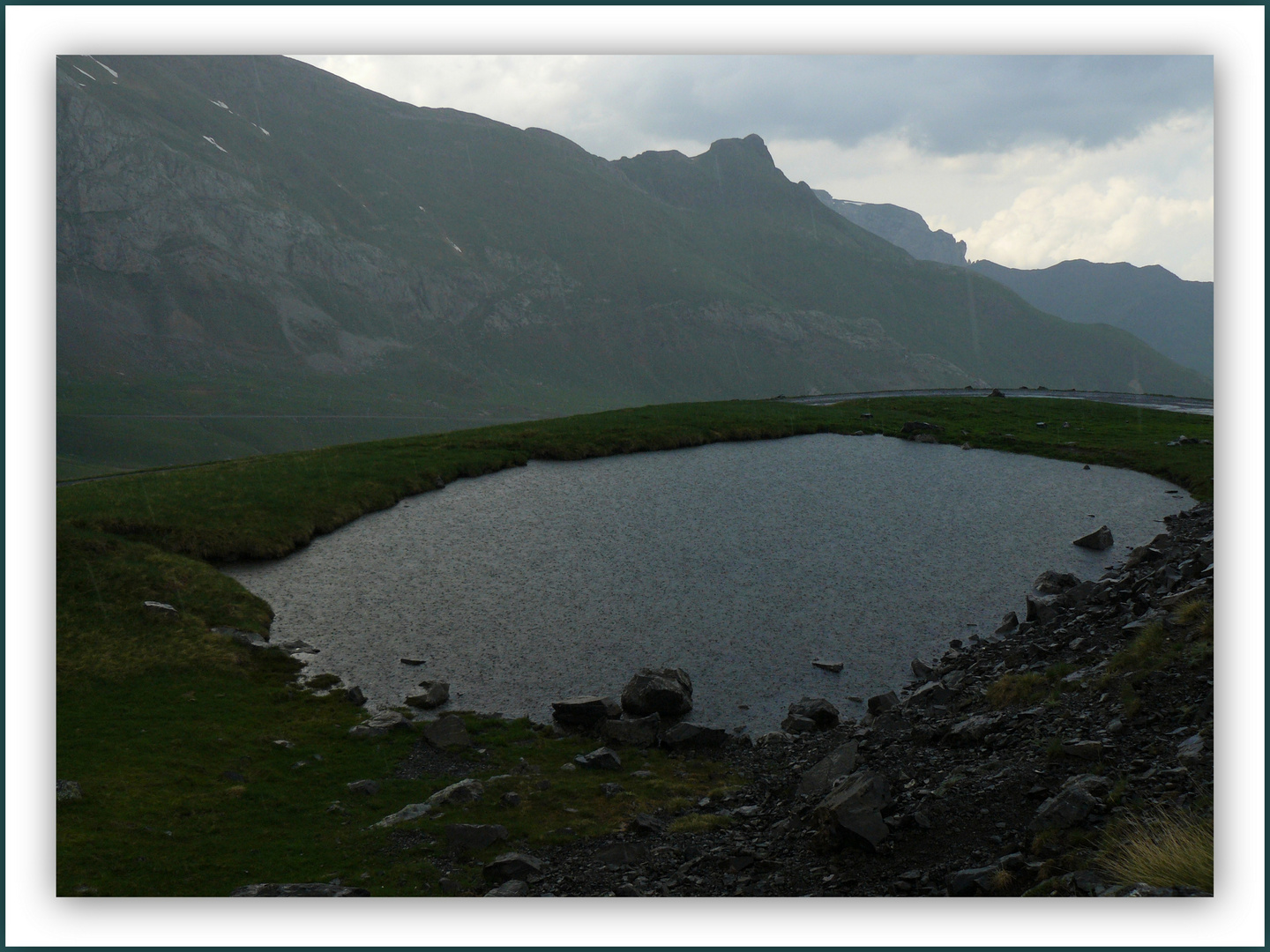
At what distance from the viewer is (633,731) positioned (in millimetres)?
23391

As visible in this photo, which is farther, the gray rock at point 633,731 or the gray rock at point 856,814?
the gray rock at point 633,731

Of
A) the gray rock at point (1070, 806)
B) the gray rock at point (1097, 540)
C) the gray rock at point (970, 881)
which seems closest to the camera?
the gray rock at point (970, 881)

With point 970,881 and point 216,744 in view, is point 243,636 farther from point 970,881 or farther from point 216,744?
point 970,881

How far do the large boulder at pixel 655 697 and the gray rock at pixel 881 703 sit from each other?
5.54 meters

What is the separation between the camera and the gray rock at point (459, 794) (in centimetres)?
1922

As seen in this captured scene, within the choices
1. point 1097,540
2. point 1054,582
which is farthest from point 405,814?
point 1097,540

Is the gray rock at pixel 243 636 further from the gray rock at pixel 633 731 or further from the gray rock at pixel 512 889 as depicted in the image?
the gray rock at pixel 512 889

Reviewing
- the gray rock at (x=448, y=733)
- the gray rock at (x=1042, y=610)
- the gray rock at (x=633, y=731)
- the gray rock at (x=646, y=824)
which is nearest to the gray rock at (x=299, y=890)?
the gray rock at (x=646, y=824)

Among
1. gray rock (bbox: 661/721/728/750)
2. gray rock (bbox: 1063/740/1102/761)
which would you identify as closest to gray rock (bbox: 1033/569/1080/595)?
gray rock (bbox: 661/721/728/750)

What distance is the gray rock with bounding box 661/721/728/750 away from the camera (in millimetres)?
22766

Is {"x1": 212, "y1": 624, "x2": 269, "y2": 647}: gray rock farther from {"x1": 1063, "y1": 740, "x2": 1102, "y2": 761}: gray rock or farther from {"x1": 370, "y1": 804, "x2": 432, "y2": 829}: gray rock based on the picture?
{"x1": 1063, "y1": 740, "x2": 1102, "y2": 761}: gray rock

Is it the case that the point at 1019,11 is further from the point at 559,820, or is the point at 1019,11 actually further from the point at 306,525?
the point at 306,525

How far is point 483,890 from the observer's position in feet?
51.0

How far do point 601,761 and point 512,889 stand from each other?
6.67 meters
